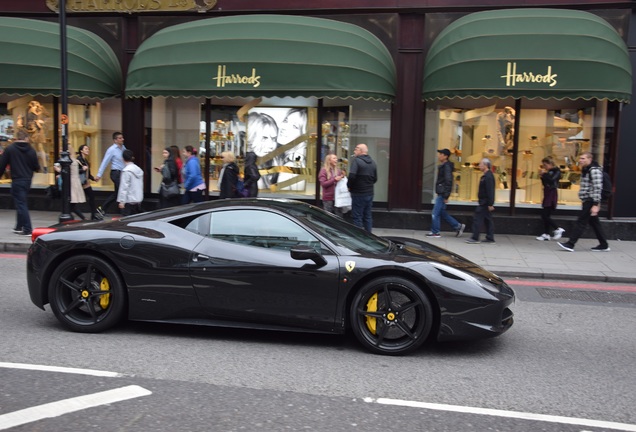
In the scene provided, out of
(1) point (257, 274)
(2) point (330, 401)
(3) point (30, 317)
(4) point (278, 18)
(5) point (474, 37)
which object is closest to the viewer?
(2) point (330, 401)

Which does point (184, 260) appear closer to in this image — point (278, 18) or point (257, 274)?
point (257, 274)

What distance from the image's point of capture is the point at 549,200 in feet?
41.9

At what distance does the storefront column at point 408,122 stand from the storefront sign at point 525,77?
7.21ft

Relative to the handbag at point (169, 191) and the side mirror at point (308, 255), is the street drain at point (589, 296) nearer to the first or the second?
the side mirror at point (308, 255)

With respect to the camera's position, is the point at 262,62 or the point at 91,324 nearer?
the point at 91,324

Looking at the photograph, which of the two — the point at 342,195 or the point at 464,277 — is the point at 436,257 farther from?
the point at 342,195

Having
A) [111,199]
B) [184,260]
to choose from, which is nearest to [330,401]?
[184,260]

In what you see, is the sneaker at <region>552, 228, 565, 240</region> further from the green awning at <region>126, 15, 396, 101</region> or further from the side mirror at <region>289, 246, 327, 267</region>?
the side mirror at <region>289, 246, 327, 267</region>

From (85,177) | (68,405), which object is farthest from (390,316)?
(85,177)

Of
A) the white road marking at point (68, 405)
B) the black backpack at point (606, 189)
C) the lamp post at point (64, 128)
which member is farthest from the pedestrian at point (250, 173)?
the white road marking at point (68, 405)

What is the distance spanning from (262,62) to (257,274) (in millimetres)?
8069

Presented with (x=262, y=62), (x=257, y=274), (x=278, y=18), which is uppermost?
(x=278, y=18)

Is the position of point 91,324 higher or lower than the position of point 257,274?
lower

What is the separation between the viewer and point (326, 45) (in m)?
13.0
